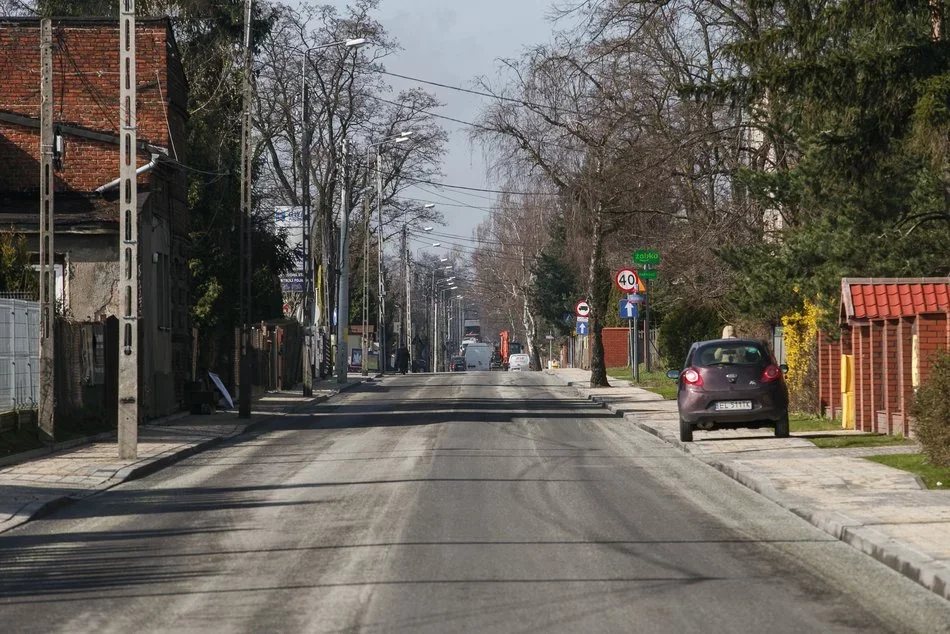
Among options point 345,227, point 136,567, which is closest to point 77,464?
point 136,567

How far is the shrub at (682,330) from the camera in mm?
50494

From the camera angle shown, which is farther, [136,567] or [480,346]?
[480,346]

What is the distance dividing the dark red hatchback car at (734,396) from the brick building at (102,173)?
1108cm

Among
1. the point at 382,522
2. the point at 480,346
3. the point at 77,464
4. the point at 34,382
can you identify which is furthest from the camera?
the point at 480,346

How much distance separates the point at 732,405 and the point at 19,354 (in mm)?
11303

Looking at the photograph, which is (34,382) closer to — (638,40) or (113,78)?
(113,78)

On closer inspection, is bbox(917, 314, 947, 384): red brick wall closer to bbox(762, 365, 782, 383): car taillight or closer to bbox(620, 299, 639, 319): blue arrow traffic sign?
bbox(762, 365, 782, 383): car taillight

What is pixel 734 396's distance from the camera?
70.8 ft

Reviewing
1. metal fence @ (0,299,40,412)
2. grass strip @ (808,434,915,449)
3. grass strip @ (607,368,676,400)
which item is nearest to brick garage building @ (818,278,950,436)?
grass strip @ (808,434,915,449)

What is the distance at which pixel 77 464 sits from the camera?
18.6 metres

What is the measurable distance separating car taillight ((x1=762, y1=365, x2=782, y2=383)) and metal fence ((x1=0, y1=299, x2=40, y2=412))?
37.3 feet

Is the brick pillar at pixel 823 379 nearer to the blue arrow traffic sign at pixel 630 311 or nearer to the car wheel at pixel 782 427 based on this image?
the car wheel at pixel 782 427

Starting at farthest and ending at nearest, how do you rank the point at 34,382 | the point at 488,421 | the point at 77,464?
the point at 488,421 < the point at 34,382 < the point at 77,464

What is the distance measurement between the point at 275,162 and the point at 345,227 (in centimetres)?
505
